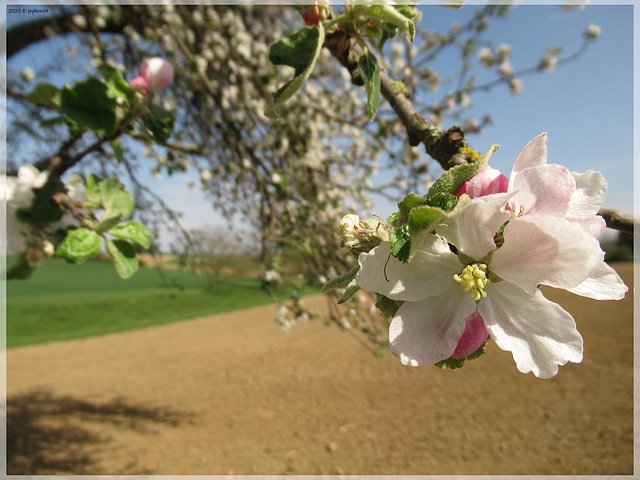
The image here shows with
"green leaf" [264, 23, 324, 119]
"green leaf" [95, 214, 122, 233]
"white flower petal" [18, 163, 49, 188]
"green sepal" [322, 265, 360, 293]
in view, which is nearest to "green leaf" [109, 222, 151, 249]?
"green leaf" [95, 214, 122, 233]

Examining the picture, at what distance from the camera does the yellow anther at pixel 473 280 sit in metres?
0.39

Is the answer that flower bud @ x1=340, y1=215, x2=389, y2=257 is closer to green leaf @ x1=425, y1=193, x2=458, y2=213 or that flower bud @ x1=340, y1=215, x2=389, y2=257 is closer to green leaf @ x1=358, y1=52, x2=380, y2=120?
green leaf @ x1=425, y1=193, x2=458, y2=213

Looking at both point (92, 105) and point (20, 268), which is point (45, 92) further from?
point (20, 268)

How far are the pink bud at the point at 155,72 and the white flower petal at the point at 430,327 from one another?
910 millimetres

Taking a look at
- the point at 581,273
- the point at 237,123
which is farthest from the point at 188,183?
the point at 581,273

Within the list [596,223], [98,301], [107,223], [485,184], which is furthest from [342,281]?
[98,301]

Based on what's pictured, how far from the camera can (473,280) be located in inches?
15.4

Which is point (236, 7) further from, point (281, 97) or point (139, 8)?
point (281, 97)

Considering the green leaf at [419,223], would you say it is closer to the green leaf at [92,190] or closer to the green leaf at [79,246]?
the green leaf at [79,246]

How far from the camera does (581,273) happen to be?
0.36 m

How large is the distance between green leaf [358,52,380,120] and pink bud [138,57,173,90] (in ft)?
2.03

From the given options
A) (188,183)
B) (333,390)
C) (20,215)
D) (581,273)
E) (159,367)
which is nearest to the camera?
(581,273)

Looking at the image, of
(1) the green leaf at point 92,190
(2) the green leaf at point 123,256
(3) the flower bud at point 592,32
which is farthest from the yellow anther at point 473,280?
(3) the flower bud at point 592,32

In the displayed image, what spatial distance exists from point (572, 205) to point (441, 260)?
0.55ft
